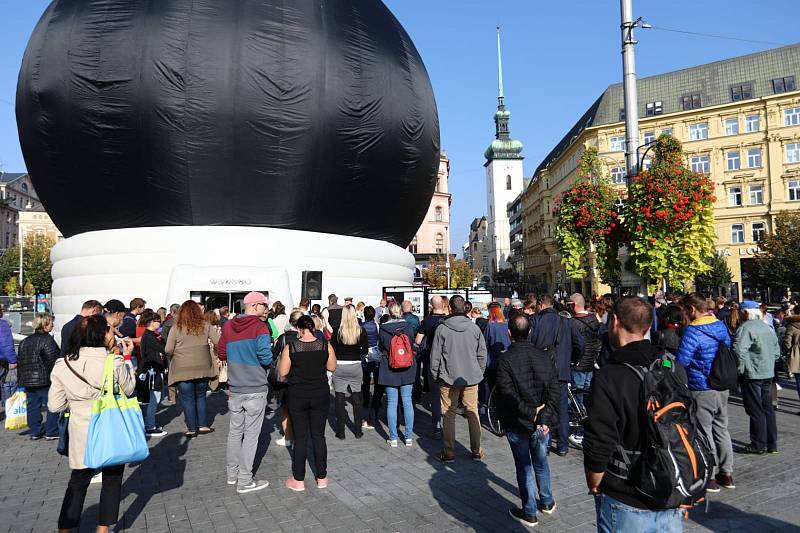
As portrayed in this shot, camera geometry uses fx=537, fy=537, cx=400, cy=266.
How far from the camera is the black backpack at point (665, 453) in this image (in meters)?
2.55

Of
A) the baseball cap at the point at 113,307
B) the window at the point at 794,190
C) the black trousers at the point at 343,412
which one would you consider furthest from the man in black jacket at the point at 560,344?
the window at the point at 794,190

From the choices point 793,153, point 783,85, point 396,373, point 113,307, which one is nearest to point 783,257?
point 793,153

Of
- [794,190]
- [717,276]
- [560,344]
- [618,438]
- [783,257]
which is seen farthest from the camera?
[794,190]

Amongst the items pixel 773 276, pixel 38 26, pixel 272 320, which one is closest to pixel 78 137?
pixel 38 26

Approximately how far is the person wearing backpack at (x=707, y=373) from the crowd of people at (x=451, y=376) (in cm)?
1

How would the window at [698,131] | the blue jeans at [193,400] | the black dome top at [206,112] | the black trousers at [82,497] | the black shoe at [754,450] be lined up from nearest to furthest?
1. the black trousers at [82,497]
2. the black shoe at [754,450]
3. the blue jeans at [193,400]
4. the black dome top at [206,112]
5. the window at [698,131]

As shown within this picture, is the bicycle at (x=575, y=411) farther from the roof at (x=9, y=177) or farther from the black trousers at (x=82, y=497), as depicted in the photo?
the roof at (x=9, y=177)

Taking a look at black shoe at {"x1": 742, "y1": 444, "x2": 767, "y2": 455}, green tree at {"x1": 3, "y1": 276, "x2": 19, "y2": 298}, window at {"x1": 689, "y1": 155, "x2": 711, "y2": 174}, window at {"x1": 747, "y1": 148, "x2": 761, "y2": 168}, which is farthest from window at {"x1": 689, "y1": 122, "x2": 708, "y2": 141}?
green tree at {"x1": 3, "y1": 276, "x2": 19, "y2": 298}

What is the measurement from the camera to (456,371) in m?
6.45

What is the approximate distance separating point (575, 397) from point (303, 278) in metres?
11.8

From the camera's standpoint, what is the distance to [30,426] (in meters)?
7.70

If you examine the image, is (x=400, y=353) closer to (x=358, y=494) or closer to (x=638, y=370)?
(x=358, y=494)

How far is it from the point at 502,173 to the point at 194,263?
314ft

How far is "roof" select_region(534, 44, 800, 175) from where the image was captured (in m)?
43.1
